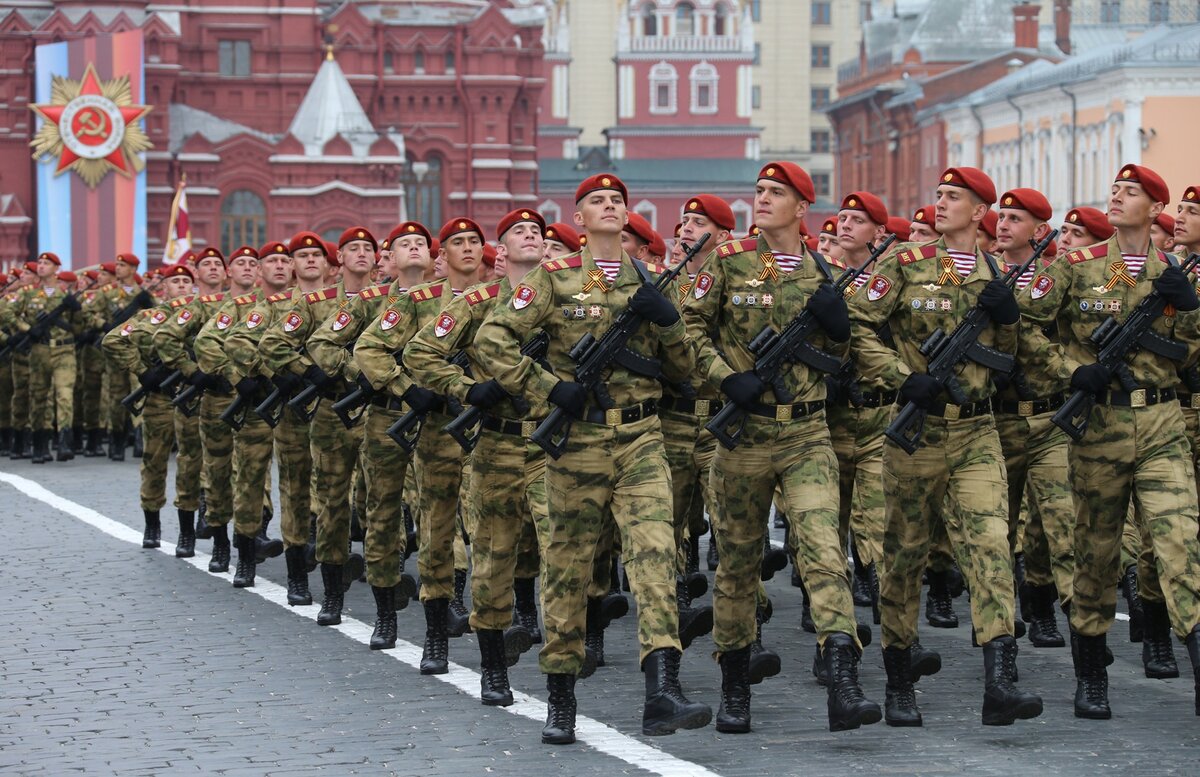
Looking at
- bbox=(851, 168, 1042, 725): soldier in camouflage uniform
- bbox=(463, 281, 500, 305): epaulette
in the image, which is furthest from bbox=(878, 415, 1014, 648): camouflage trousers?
bbox=(463, 281, 500, 305): epaulette

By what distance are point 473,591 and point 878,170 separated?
84.1 m

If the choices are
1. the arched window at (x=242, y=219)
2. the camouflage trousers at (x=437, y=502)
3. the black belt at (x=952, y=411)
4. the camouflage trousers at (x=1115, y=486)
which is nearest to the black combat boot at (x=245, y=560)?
the camouflage trousers at (x=437, y=502)

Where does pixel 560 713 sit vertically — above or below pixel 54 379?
below

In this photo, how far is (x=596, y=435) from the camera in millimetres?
8906

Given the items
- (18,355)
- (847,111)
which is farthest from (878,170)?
(18,355)

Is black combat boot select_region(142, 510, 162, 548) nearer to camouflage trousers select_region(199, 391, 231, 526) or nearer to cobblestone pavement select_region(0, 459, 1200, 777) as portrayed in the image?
camouflage trousers select_region(199, 391, 231, 526)

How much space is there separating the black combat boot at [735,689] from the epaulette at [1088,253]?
2276mm

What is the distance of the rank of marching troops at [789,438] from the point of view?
8.91 metres

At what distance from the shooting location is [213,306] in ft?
54.0

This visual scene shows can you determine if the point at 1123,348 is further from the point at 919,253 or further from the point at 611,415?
the point at 611,415

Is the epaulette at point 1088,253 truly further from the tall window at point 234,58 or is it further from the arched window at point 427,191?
the tall window at point 234,58

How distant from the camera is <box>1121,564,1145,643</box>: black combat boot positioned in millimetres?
11281

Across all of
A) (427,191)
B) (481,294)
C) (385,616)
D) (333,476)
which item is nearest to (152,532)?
(333,476)

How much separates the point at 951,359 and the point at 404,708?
281cm
